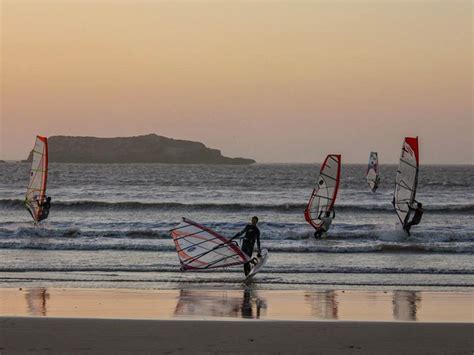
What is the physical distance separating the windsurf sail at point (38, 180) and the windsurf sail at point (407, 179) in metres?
10.9

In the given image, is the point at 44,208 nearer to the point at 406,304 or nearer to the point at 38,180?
the point at 38,180

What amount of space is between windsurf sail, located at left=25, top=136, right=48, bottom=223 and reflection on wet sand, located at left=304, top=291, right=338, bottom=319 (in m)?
14.4

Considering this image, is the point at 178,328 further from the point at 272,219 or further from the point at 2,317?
the point at 272,219

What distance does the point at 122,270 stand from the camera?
1486cm

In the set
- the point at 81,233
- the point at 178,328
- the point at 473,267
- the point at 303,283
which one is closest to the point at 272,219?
the point at 81,233

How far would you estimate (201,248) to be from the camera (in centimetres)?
1423

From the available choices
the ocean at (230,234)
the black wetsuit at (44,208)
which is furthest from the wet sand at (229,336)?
the black wetsuit at (44,208)

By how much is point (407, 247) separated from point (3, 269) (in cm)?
950

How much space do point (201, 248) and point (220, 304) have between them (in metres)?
3.18

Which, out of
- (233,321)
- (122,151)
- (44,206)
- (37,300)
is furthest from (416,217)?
(122,151)

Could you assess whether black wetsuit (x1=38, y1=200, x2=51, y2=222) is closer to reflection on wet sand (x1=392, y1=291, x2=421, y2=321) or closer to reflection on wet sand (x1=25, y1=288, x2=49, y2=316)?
reflection on wet sand (x1=25, y1=288, x2=49, y2=316)

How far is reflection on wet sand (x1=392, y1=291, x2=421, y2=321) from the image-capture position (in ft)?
33.2

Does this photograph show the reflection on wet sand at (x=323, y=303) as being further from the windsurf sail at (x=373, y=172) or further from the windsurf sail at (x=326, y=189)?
the windsurf sail at (x=373, y=172)

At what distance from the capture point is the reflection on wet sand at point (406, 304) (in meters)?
10.1
